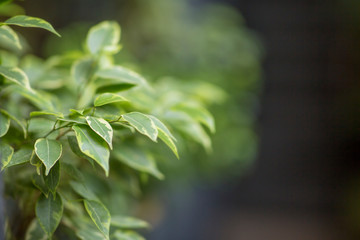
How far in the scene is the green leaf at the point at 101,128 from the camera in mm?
561

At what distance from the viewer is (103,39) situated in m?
0.84

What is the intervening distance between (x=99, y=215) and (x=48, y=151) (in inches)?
5.4

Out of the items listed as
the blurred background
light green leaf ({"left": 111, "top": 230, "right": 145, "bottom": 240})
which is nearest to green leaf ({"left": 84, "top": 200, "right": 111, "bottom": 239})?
light green leaf ({"left": 111, "top": 230, "right": 145, "bottom": 240})

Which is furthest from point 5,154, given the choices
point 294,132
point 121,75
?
point 294,132

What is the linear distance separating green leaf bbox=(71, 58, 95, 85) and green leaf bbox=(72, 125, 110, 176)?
8.5 inches

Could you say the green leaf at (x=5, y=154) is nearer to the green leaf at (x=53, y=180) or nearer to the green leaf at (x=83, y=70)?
the green leaf at (x=53, y=180)

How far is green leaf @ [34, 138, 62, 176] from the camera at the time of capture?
566mm

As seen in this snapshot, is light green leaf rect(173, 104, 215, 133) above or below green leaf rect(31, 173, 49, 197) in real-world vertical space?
above

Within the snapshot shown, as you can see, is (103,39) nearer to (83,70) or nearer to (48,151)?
(83,70)

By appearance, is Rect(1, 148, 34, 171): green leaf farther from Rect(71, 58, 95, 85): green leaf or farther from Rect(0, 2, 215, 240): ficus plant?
Rect(71, 58, 95, 85): green leaf

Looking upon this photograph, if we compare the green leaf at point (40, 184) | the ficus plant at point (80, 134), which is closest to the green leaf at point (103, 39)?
the ficus plant at point (80, 134)

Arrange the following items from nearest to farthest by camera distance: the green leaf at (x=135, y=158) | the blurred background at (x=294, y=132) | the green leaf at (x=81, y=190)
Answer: the green leaf at (x=81, y=190), the green leaf at (x=135, y=158), the blurred background at (x=294, y=132)

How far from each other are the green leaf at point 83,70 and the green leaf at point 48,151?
21cm

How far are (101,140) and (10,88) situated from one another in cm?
29
